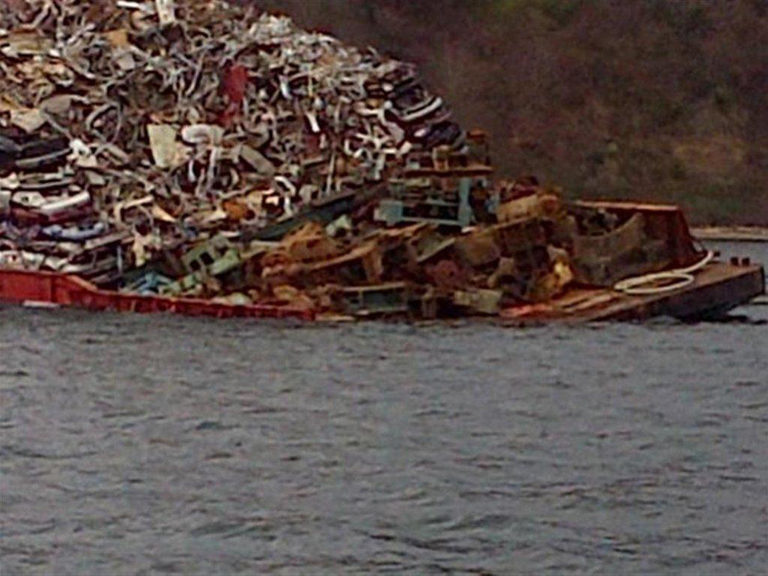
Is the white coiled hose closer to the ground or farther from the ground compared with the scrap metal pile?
closer to the ground

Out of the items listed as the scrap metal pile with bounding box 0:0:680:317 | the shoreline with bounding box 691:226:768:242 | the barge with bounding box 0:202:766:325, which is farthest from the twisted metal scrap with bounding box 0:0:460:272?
the shoreline with bounding box 691:226:768:242

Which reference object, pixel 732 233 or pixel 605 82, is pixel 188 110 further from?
pixel 605 82

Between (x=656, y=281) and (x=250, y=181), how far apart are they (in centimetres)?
620

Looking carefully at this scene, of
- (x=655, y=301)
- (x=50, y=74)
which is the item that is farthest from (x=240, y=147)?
(x=655, y=301)

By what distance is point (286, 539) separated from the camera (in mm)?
18391

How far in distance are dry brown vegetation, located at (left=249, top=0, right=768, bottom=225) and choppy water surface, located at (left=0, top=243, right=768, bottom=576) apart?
3613 centimetres

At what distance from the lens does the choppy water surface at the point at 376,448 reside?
18109 millimetres

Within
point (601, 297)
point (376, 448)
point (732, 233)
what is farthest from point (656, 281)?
point (732, 233)

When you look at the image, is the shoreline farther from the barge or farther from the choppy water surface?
the choppy water surface

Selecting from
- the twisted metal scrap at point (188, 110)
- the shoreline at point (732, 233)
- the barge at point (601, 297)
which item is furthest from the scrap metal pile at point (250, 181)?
the shoreline at point (732, 233)

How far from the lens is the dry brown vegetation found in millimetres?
67875

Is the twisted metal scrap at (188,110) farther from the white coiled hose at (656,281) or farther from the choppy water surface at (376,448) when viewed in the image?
the white coiled hose at (656,281)

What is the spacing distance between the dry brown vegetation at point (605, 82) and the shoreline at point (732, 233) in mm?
675

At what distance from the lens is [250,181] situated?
34750mm
